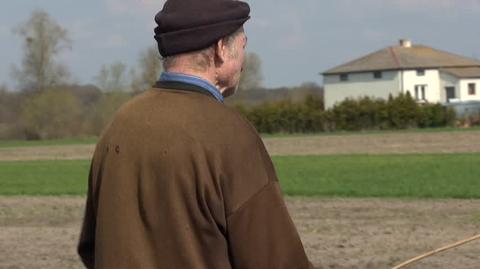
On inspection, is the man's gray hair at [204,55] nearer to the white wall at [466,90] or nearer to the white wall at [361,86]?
the white wall at [361,86]

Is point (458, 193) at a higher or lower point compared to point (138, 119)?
lower

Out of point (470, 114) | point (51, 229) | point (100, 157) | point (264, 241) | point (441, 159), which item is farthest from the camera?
point (470, 114)

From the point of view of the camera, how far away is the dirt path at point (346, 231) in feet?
39.5

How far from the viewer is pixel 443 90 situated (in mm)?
120000

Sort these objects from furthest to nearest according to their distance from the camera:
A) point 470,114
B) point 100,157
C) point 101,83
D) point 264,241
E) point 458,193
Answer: point 101,83 < point 470,114 < point 458,193 < point 100,157 < point 264,241

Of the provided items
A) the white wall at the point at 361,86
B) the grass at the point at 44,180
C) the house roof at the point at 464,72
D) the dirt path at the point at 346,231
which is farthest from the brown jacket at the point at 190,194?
the house roof at the point at 464,72

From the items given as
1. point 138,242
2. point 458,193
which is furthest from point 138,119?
point 458,193

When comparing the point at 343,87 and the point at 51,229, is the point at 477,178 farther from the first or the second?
the point at 343,87

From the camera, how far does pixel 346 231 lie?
14.9 metres

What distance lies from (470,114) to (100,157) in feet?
276

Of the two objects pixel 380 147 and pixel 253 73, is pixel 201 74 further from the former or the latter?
pixel 253 73

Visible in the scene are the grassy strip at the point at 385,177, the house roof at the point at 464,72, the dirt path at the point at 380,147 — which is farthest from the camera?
the house roof at the point at 464,72

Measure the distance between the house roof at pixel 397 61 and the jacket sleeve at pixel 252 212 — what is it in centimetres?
11363

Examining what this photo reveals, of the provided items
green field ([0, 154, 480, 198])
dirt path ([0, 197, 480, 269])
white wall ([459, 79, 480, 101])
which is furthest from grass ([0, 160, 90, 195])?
white wall ([459, 79, 480, 101])
